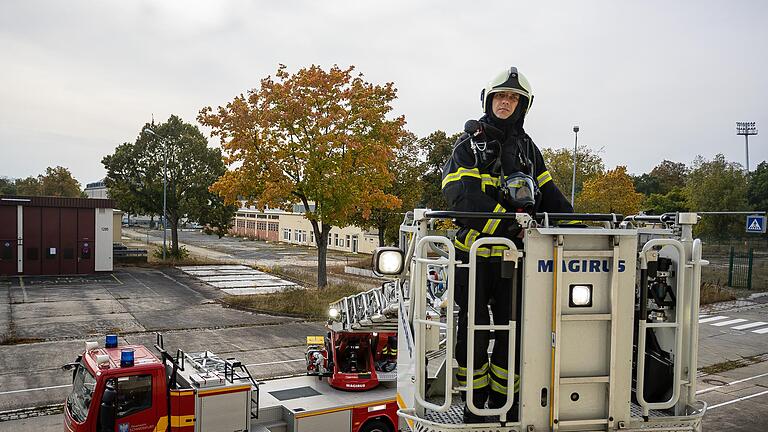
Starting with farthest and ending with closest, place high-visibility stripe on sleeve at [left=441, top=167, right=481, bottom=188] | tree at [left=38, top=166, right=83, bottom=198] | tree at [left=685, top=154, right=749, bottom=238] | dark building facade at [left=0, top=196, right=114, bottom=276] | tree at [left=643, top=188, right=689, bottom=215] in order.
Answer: tree at [left=38, top=166, right=83, bottom=198] < tree at [left=643, top=188, right=689, bottom=215] < tree at [left=685, top=154, right=749, bottom=238] < dark building facade at [left=0, top=196, right=114, bottom=276] < high-visibility stripe on sleeve at [left=441, top=167, right=481, bottom=188]

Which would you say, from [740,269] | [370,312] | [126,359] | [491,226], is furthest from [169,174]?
[491,226]

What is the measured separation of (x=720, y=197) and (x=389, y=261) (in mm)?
44925

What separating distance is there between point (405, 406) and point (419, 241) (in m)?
1.36

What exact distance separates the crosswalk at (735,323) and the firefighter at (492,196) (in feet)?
77.0

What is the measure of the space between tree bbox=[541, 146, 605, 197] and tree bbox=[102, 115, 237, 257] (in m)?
27.0

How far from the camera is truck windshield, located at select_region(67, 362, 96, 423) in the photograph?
8.02 meters

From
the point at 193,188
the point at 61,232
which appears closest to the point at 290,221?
the point at 193,188

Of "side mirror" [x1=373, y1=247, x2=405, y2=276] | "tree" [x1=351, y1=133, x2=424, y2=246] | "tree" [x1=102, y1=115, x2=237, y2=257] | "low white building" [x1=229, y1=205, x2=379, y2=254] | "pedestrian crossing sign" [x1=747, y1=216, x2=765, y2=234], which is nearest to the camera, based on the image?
"side mirror" [x1=373, y1=247, x2=405, y2=276]

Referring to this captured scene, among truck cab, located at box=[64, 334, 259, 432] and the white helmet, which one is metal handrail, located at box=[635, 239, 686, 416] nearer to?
the white helmet

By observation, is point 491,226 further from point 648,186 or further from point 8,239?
point 648,186

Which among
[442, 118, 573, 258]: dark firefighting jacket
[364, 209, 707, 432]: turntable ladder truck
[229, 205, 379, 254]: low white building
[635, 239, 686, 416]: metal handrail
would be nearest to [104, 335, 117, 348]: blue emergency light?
[364, 209, 707, 432]: turntable ladder truck

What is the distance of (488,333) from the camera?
14.6 feet

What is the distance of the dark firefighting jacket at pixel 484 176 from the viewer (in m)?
4.48

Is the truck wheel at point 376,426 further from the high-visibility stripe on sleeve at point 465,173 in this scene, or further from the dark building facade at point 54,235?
the dark building facade at point 54,235
